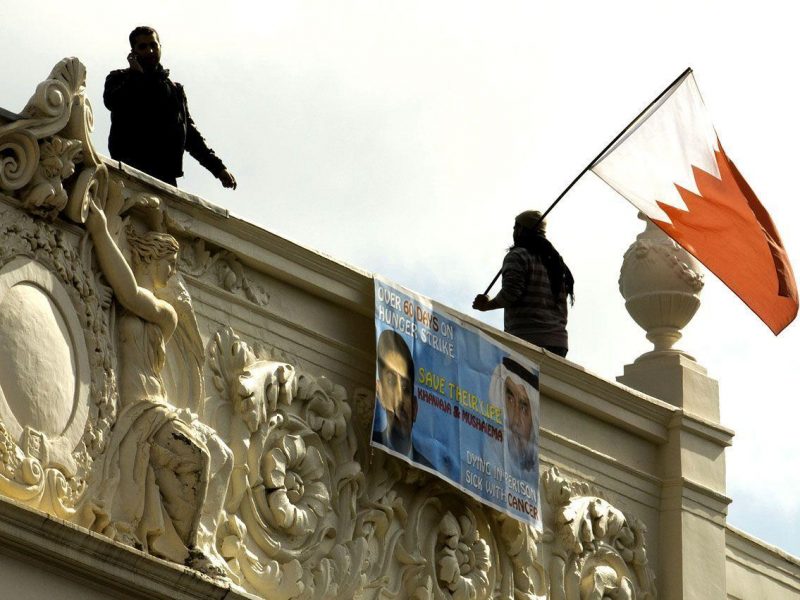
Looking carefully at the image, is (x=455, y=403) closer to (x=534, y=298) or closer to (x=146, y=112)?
(x=534, y=298)

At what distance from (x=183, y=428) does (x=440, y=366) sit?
7.39 feet

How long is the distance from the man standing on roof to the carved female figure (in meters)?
3.24

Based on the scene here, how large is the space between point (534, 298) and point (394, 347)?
6.04 ft

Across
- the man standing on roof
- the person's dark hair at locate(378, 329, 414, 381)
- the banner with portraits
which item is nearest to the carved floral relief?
the banner with portraits

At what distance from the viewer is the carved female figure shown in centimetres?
1445

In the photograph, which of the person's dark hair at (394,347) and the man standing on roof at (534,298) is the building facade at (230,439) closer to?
the person's dark hair at (394,347)

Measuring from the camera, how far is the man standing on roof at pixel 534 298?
17703mm

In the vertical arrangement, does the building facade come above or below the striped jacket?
below

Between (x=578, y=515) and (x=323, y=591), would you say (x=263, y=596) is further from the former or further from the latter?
(x=578, y=515)

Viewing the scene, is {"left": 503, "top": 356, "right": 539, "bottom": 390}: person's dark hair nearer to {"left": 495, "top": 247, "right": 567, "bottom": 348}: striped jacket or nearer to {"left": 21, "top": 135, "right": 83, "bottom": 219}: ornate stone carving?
{"left": 495, "top": 247, "right": 567, "bottom": 348}: striped jacket


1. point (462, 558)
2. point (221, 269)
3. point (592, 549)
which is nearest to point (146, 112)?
point (221, 269)

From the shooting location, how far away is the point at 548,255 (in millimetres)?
17953

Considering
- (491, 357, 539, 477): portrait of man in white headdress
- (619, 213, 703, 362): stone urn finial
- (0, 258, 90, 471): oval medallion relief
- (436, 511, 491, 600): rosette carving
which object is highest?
(619, 213, 703, 362): stone urn finial

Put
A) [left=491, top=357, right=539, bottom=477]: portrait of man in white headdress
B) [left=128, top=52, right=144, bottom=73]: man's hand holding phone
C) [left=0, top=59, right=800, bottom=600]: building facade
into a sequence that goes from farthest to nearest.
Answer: [left=491, top=357, right=539, bottom=477]: portrait of man in white headdress → [left=128, top=52, right=144, bottom=73]: man's hand holding phone → [left=0, top=59, right=800, bottom=600]: building facade
